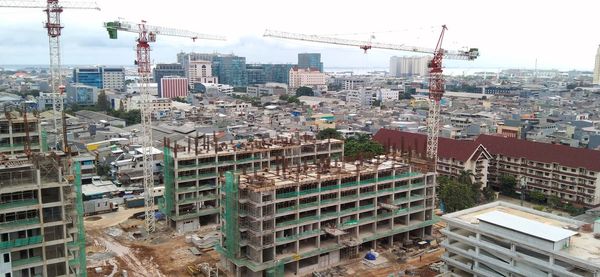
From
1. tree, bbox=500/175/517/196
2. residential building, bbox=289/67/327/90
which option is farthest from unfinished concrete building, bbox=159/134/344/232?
residential building, bbox=289/67/327/90

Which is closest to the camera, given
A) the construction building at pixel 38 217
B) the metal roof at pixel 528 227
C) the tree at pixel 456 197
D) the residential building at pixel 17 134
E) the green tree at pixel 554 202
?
the construction building at pixel 38 217

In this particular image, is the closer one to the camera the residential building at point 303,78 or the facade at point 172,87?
the facade at point 172,87

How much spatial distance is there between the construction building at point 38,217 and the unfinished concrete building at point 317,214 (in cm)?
889

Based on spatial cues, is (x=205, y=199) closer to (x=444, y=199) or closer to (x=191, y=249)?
(x=191, y=249)

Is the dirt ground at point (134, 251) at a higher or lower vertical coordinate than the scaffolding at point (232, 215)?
lower

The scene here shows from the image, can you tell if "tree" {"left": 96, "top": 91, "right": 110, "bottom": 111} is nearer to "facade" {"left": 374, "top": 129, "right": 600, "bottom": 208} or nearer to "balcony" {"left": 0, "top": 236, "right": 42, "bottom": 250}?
"facade" {"left": 374, "top": 129, "right": 600, "bottom": 208}

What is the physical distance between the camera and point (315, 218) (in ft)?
99.8

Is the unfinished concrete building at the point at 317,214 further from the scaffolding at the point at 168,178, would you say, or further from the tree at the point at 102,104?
the tree at the point at 102,104

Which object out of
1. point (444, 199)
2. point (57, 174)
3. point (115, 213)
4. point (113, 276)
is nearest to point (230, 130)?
point (115, 213)

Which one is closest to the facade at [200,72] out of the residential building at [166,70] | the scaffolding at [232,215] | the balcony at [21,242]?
the residential building at [166,70]

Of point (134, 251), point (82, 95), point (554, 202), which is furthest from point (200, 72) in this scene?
point (134, 251)

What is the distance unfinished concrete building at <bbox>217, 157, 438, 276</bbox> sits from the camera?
28.5 meters

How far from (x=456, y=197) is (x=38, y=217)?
30.9 meters

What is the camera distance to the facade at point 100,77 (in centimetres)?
15488
